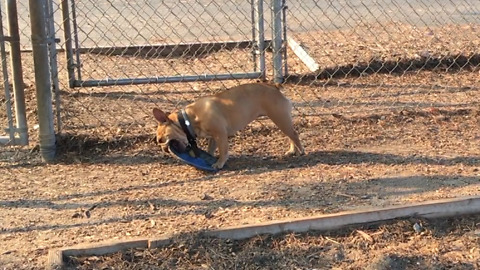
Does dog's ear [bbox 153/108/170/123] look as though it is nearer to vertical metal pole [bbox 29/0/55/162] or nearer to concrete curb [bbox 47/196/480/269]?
vertical metal pole [bbox 29/0/55/162]

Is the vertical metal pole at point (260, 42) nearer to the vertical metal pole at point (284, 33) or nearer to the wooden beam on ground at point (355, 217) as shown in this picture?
the vertical metal pole at point (284, 33)

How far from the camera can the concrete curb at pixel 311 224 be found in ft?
12.1

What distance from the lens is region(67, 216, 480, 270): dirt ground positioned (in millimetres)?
3666

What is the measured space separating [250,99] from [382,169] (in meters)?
0.99

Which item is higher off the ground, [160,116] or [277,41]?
[277,41]

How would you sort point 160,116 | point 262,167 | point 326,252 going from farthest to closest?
point 262,167 < point 160,116 < point 326,252

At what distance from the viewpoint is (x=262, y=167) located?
5020 mm

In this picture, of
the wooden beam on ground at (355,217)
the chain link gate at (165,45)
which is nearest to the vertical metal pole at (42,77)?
the chain link gate at (165,45)

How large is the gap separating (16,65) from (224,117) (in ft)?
4.57

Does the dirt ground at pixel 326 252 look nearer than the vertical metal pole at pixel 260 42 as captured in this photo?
Yes

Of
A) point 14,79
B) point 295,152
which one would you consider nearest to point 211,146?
point 295,152

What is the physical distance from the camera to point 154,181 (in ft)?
15.7

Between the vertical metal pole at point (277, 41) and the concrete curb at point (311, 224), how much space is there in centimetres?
294

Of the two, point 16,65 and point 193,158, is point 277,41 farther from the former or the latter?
point 16,65
